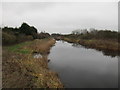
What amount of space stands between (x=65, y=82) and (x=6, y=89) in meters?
3.65

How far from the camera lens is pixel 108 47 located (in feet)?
70.9

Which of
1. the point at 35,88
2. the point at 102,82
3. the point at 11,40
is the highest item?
the point at 11,40

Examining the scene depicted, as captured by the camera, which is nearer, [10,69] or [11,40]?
[10,69]

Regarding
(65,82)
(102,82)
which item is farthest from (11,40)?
(102,82)

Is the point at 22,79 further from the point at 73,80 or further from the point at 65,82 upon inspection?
the point at 73,80

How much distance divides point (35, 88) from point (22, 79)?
1.08 m

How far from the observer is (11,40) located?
20328mm

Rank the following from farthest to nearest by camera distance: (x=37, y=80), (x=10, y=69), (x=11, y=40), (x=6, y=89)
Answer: (x=11, y=40) < (x=10, y=69) < (x=37, y=80) < (x=6, y=89)

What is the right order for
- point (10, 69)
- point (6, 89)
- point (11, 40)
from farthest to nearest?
point (11, 40) < point (10, 69) < point (6, 89)

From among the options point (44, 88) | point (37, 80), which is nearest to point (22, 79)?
point (37, 80)

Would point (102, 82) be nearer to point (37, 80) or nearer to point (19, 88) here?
point (37, 80)

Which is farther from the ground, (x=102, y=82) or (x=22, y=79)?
(x=22, y=79)

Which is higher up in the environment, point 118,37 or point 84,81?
point 118,37

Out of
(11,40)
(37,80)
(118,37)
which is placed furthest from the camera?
(118,37)
